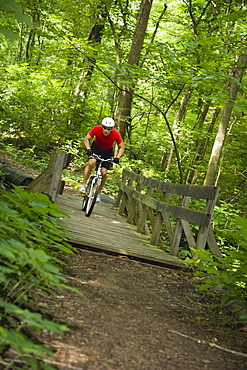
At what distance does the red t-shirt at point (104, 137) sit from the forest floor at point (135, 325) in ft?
11.9

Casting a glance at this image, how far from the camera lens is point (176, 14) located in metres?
17.4

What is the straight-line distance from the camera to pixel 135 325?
3234 mm

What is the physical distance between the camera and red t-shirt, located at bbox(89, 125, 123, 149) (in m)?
8.34

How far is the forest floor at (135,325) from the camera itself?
8.16ft

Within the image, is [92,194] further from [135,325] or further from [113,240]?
[135,325]

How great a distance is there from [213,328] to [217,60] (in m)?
8.10

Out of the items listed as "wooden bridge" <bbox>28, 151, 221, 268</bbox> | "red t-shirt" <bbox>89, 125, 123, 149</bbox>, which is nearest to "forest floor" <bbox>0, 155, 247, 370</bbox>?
"wooden bridge" <bbox>28, 151, 221, 268</bbox>

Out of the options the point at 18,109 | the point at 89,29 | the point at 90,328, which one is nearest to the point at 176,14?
the point at 89,29

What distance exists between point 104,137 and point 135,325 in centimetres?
573

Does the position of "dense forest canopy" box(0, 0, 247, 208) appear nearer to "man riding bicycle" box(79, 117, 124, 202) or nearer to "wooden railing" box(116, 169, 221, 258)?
"man riding bicycle" box(79, 117, 124, 202)

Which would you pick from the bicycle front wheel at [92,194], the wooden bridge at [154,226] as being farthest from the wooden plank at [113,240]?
the bicycle front wheel at [92,194]

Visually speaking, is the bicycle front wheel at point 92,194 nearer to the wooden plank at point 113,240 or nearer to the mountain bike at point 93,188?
the mountain bike at point 93,188

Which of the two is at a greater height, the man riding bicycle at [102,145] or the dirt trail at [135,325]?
the man riding bicycle at [102,145]

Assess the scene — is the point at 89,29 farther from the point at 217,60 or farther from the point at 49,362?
the point at 49,362
